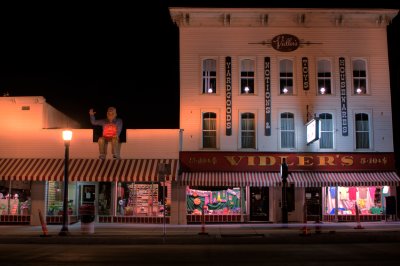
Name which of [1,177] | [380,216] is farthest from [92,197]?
[380,216]

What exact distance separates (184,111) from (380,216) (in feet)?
39.9

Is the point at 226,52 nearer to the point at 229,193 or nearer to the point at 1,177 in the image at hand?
the point at 229,193

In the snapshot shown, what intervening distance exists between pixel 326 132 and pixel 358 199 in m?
4.07

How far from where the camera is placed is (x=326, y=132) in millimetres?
29031

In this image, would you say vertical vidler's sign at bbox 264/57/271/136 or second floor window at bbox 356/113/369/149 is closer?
vertical vidler's sign at bbox 264/57/271/136

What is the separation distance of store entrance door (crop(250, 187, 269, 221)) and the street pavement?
2659mm

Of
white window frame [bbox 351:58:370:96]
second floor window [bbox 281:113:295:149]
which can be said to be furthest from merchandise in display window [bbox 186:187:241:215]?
white window frame [bbox 351:58:370:96]

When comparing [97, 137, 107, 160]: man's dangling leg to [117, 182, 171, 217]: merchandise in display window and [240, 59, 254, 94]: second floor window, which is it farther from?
[240, 59, 254, 94]: second floor window

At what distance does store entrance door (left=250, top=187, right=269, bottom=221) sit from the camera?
28609 millimetres

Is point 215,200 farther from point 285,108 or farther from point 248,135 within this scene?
point 285,108

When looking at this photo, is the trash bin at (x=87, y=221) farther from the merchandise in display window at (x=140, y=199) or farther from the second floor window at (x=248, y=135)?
the second floor window at (x=248, y=135)

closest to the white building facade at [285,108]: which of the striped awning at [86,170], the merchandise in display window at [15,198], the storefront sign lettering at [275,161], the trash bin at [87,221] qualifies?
the storefront sign lettering at [275,161]

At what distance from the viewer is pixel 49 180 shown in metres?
26.9

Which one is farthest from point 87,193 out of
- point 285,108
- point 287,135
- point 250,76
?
point 285,108
